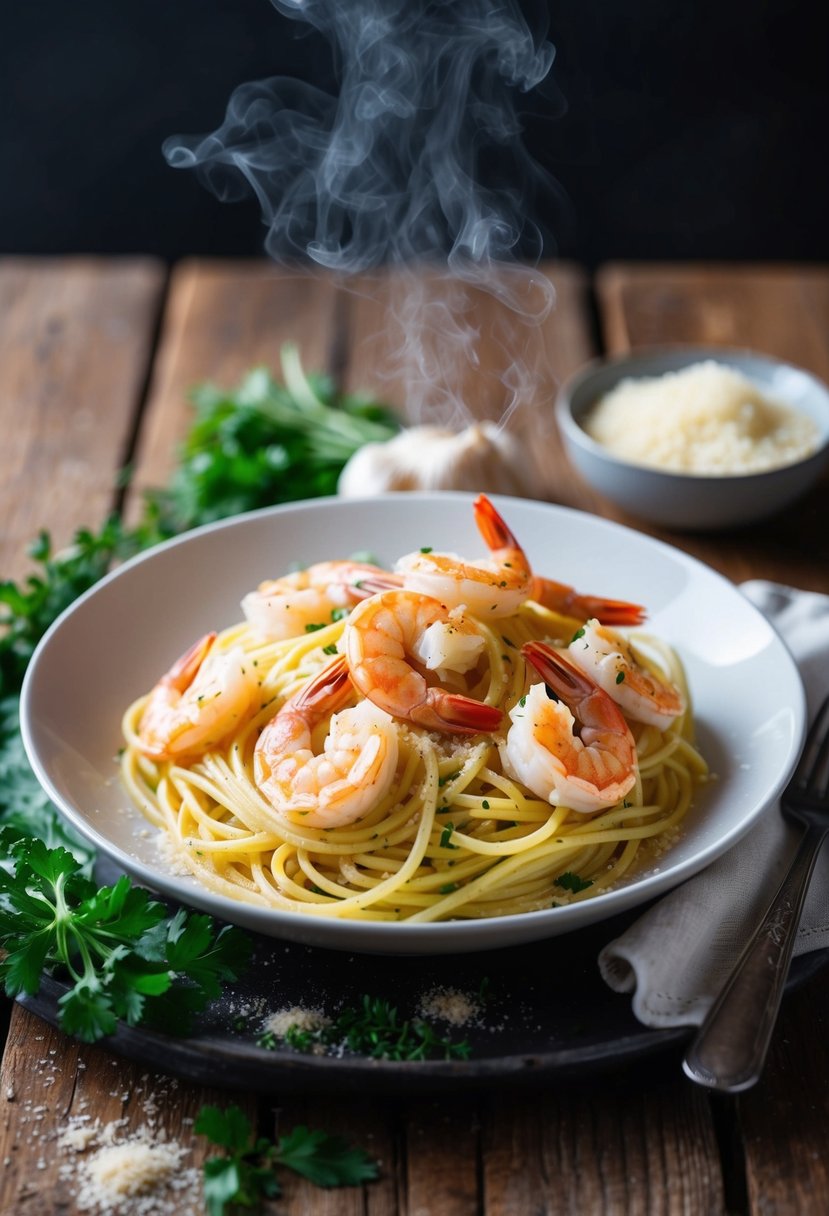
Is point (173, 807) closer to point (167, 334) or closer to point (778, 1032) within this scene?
point (778, 1032)

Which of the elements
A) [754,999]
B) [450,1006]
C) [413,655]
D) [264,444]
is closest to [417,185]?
[264,444]

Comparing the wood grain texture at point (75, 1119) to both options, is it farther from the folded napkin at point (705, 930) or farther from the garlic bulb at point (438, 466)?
the garlic bulb at point (438, 466)

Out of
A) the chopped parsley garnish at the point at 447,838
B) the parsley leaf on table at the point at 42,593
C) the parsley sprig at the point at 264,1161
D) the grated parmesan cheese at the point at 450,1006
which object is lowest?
the parsley leaf on table at the point at 42,593

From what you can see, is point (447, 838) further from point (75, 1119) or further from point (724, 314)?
point (724, 314)

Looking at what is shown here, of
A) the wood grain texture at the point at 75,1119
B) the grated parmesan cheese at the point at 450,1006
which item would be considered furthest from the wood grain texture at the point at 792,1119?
the wood grain texture at the point at 75,1119

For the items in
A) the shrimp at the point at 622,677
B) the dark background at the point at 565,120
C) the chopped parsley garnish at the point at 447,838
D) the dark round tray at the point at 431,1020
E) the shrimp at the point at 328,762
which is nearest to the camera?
the dark round tray at the point at 431,1020

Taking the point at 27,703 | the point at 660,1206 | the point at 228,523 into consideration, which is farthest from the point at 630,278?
the point at 660,1206

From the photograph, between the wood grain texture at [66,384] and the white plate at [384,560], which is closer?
the white plate at [384,560]
